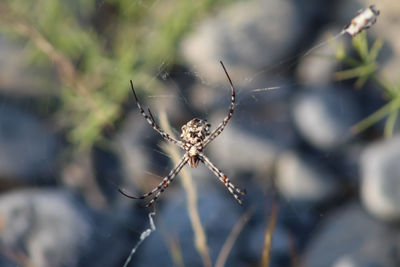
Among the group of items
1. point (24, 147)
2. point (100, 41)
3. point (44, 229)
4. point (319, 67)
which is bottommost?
point (44, 229)

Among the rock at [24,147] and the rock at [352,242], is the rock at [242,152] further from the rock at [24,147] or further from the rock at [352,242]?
Result: the rock at [24,147]

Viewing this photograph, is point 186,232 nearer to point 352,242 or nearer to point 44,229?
point 44,229

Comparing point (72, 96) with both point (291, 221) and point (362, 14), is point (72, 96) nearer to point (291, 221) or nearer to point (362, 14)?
point (291, 221)

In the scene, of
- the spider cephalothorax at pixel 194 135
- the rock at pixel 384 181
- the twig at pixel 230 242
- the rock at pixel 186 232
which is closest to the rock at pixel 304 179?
the rock at pixel 384 181

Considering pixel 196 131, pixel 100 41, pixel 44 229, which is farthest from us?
pixel 100 41

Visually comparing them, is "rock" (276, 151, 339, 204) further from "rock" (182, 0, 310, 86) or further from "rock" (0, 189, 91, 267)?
"rock" (0, 189, 91, 267)

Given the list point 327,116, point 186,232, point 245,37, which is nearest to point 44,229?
point 186,232

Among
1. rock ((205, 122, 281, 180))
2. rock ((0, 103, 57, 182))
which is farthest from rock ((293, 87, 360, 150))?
rock ((0, 103, 57, 182))
